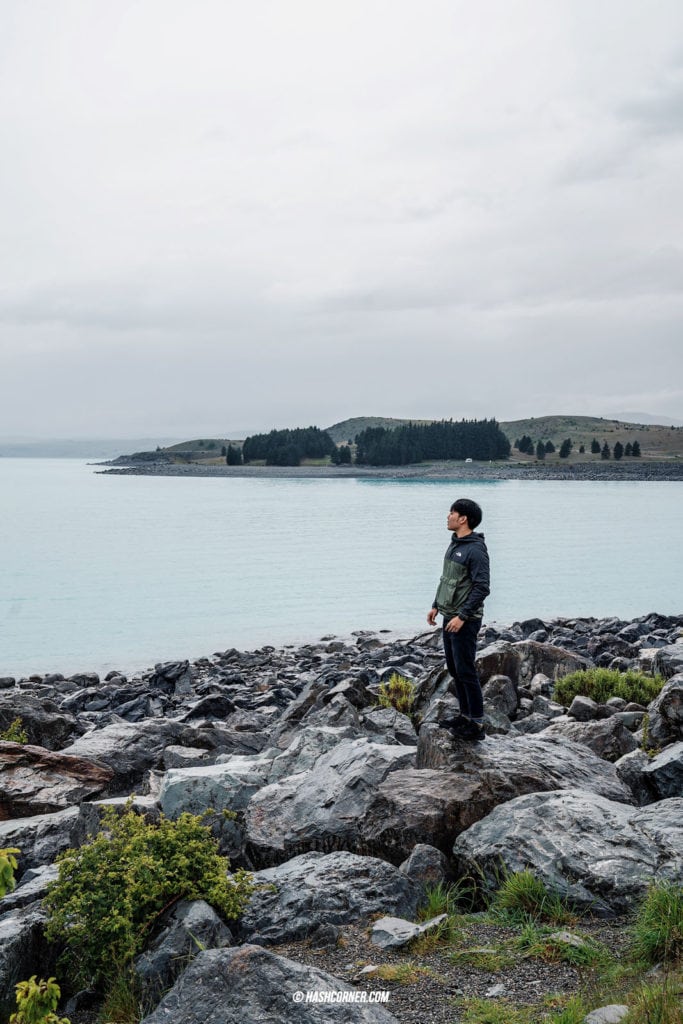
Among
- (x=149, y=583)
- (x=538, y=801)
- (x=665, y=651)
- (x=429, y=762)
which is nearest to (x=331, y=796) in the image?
(x=429, y=762)

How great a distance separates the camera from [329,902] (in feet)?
21.2

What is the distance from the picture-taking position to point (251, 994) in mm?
4879

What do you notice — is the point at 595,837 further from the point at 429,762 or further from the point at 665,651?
the point at 665,651

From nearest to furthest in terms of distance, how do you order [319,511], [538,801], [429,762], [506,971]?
[506,971], [538,801], [429,762], [319,511]

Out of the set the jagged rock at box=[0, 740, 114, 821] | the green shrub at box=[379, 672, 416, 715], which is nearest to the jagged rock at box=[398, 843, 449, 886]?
the green shrub at box=[379, 672, 416, 715]

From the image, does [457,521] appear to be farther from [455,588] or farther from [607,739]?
[607,739]

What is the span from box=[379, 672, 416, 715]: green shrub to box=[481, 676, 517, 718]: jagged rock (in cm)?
117

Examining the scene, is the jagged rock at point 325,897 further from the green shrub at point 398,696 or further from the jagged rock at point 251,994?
the green shrub at point 398,696

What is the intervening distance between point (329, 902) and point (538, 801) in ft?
6.54

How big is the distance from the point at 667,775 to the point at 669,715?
1.63 metres

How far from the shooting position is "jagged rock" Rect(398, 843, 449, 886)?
269 inches

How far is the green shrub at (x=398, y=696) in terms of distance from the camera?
12.7 m

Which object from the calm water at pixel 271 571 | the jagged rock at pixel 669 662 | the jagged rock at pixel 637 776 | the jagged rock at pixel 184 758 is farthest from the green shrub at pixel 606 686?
the calm water at pixel 271 571

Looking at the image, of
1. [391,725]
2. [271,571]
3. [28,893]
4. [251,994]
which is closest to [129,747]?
[391,725]
